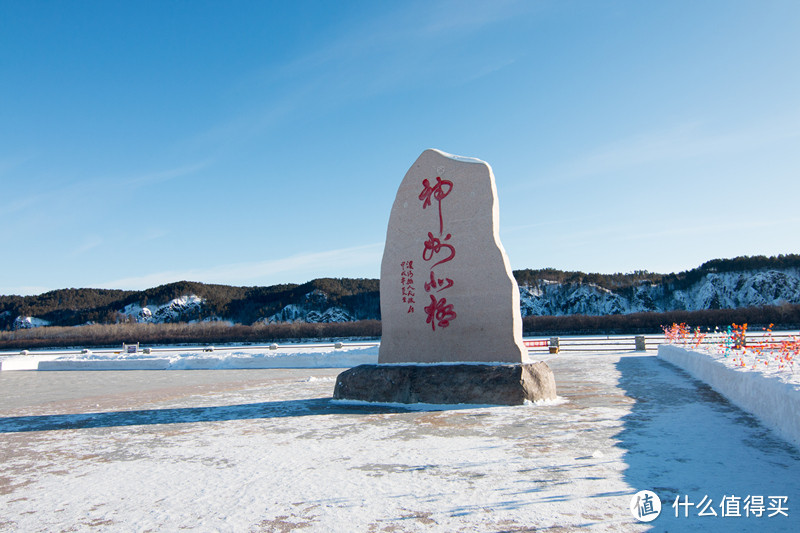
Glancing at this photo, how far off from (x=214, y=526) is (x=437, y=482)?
1626 mm

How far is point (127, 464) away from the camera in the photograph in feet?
15.8

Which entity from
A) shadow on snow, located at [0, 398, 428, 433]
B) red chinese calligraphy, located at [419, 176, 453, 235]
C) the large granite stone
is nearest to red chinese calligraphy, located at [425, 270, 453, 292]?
the large granite stone

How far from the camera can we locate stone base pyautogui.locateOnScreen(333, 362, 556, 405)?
750 centimetres

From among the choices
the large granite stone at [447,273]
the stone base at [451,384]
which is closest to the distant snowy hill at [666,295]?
the large granite stone at [447,273]

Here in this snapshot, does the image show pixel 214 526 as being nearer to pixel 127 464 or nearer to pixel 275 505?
pixel 275 505

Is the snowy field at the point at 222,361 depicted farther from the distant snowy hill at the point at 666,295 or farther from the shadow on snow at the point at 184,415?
the distant snowy hill at the point at 666,295

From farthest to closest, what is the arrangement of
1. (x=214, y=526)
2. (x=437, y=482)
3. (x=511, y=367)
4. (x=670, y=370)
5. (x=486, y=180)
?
(x=670, y=370) → (x=486, y=180) → (x=511, y=367) → (x=437, y=482) → (x=214, y=526)

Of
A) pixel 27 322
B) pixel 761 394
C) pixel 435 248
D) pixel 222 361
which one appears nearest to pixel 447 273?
pixel 435 248

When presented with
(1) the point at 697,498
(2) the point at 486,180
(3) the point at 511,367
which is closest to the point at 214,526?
(1) the point at 697,498

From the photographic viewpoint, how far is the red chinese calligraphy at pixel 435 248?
8.63 meters

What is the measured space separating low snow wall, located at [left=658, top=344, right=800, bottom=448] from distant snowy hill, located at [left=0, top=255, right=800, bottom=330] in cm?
6572

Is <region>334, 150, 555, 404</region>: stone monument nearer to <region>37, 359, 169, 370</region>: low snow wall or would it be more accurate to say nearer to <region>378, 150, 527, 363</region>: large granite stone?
<region>378, 150, 527, 363</region>: large granite stone

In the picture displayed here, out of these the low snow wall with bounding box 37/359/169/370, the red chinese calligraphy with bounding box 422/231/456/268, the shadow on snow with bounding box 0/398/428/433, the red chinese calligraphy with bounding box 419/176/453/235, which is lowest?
the low snow wall with bounding box 37/359/169/370

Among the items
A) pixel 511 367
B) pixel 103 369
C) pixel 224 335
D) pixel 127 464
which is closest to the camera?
pixel 127 464
